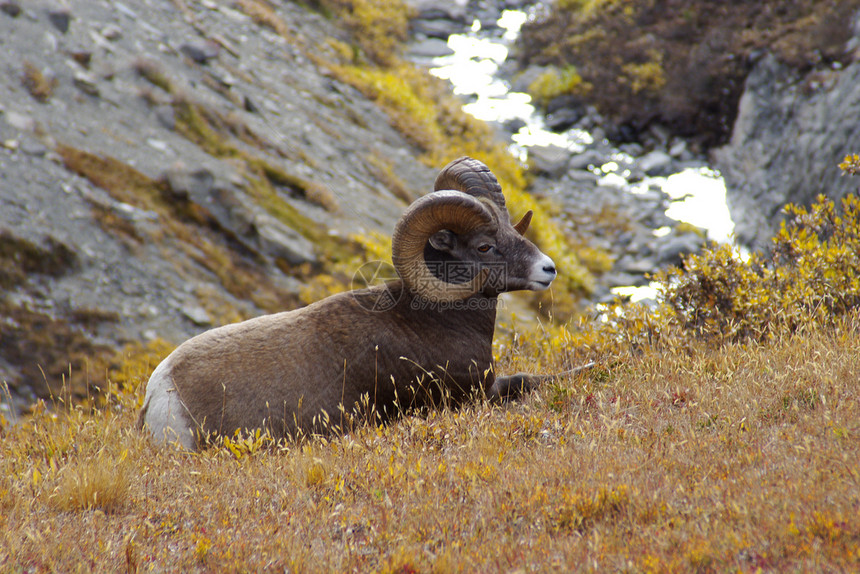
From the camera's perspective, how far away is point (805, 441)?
368cm

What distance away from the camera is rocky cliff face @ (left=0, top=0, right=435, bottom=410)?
10438mm

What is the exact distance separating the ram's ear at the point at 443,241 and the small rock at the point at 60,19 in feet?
44.3

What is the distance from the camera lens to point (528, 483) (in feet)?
12.6

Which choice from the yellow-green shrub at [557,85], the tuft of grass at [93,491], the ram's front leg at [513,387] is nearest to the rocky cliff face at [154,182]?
the tuft of grass at [93,491]

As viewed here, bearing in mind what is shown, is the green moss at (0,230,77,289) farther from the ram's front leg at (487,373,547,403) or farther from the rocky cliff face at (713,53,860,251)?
the rocky cliff face at (713,53,860,251)

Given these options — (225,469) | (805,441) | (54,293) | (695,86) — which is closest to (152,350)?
(54,293)

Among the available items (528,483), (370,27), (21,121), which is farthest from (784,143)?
(370,27)

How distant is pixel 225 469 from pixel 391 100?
757 inches

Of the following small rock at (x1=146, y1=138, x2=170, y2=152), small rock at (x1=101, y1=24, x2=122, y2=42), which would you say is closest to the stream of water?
small rock at (x1=146, y1=138, x2=170, y2=152)

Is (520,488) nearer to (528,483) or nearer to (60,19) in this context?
(528,483)

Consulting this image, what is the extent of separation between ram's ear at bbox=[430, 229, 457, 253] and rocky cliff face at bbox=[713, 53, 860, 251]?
8.55 metres

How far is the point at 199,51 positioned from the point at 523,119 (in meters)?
11.5

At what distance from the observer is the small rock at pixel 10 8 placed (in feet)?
47.2

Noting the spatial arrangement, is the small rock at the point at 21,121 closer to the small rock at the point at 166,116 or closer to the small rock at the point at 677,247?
the small rock at the point at 166,116
